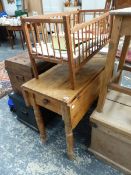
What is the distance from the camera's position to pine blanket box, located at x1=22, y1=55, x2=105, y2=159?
102 centimetres

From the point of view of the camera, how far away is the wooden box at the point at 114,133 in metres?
1.04

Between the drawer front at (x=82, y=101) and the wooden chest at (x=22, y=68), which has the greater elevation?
the wooden chest at (x=22, y=68)

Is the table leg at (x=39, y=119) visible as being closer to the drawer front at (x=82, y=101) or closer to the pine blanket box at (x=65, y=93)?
the pine blanket box at (x=65, y=93)

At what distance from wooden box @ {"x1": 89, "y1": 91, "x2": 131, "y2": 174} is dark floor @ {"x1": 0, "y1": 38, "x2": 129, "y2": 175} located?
9 cm

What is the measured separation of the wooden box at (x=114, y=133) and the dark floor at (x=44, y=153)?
0.09 meters

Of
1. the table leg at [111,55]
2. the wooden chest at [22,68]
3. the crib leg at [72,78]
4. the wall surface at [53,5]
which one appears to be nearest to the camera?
the table leg at [111,55]

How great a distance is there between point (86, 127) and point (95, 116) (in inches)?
18.3

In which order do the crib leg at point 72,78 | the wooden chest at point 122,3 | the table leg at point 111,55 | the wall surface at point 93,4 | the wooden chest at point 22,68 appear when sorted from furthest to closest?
the wall surface at point 93,4, the wooden chest at point 122,3, the wooden chest at point 22,68, the crib leg at point 72,78, the table leg at point 111,55

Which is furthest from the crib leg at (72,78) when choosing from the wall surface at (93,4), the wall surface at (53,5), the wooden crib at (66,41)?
the wall surface at (53,5)

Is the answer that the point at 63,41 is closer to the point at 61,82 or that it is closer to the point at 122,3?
the point at 61,82

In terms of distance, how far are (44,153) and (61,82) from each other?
635 mm

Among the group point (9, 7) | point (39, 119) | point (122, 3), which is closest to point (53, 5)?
point (9, 7)

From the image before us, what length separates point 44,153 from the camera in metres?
1.35

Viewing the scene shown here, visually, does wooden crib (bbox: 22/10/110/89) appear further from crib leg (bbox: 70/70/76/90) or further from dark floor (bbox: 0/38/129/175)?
dark floor (bbox: 0/38/129/175)
